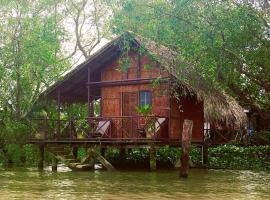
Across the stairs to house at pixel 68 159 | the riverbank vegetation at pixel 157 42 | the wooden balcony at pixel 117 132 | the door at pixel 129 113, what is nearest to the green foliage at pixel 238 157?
the riverbank vegetation at pixel 157 42

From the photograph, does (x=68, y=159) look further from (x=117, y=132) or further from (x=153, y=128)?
(x=153, y=128)

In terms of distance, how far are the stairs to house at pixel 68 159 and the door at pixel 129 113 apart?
6.40 ft

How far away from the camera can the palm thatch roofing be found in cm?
1791

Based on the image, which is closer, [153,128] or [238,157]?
[153,128]

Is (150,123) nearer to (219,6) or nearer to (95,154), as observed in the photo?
(95,154)

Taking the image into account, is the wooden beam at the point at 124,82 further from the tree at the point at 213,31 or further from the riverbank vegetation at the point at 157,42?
the tree at the point at 213,31

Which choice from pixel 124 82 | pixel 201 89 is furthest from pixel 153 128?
pixel 124 82

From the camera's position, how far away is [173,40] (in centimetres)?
1439

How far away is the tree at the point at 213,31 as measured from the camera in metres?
13.3

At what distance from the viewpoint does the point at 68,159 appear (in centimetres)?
2027

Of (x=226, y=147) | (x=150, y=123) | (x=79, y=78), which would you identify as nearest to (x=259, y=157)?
(x=226, y=147)

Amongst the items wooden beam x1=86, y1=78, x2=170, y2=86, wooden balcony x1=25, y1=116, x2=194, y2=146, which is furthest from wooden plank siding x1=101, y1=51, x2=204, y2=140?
wooden balcony x1=25, y1=116, x2=194, y2=146

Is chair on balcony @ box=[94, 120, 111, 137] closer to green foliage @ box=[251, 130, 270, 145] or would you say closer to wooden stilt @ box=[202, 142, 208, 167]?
wooden stilt @ box=[202, 142, 208, 167]

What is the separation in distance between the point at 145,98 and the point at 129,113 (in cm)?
101
